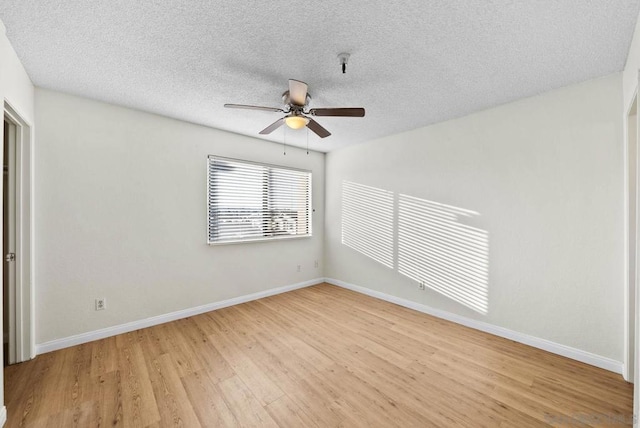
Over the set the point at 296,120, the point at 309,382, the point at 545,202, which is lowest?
the point at 309,382

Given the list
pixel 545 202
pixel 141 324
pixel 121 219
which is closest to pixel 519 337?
pixel 545 202

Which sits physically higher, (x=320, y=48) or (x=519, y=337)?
(x=320, y=48)

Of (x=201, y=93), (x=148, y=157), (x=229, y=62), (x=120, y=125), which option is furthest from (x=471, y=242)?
(x=120, y=125)

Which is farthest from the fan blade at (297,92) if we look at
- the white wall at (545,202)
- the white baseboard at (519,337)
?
the white baseboard at (519,337)

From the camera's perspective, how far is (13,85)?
1923 millimetres

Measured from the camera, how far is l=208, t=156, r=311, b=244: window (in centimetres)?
365

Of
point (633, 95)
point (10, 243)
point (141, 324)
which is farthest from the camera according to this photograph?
point (141, 324)

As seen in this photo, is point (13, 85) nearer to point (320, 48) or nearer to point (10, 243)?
point (10, 243)

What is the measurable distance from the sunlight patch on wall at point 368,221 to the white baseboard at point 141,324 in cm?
149

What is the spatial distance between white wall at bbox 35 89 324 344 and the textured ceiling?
0.38m

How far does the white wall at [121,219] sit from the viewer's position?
2.52 m

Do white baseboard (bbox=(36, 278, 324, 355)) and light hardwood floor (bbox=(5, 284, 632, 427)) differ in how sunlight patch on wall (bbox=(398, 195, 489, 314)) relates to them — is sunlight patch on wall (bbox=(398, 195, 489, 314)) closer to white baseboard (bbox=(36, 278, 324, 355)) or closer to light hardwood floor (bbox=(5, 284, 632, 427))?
light hardwood floor (bbox=(5, 284, 632, 427))

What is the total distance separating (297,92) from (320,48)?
367 millimetres

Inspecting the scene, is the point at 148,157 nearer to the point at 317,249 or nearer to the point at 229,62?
the point at 229,62
